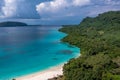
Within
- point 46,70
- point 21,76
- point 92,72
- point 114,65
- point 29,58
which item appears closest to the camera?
point 92,72

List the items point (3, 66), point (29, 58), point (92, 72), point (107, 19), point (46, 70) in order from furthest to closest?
point (107, 19) < point (29, 58) < point (3, 66) < point (46, 70) < point (92, 72)

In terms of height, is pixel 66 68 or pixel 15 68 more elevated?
pixel 15 68

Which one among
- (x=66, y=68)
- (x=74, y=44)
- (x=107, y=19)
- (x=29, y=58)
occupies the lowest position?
(x=66, y=68)

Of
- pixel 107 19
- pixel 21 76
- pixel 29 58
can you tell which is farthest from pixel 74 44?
pixel 107 19

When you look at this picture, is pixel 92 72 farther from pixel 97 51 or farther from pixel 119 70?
pixel 97 51

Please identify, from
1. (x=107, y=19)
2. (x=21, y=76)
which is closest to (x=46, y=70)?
(x=21, y=76)

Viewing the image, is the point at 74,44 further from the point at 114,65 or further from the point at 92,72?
the point at 92,72

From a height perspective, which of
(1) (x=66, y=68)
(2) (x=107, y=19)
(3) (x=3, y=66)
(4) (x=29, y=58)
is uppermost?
(2) (x=107, y=19)

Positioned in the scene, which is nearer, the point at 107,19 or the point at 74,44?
the point at 74,44

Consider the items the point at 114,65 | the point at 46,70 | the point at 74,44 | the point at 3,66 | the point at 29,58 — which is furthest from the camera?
the point at 74,44
